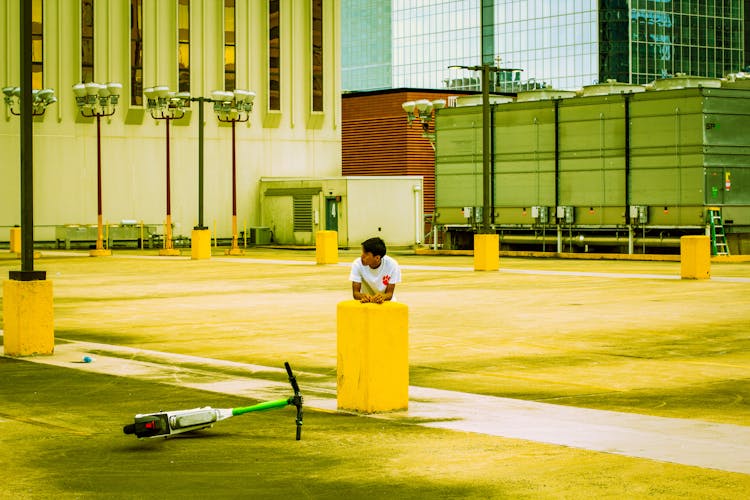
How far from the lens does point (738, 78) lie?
4144 centimetres

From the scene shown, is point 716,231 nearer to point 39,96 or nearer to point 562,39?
point 39,96

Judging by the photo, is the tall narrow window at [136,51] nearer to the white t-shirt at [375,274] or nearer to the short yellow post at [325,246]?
the short yellow post at [325,246]

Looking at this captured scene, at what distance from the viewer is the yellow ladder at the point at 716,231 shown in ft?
128

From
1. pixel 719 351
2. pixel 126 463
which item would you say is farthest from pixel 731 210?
pixel 126 463

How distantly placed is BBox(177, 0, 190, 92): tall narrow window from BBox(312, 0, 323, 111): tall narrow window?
6.75 m

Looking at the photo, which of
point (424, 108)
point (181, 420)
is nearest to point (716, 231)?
point (424, 108)

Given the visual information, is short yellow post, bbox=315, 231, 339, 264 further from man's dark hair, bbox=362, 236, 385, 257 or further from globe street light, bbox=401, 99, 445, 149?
man's dark hair, bbox=362, 236, 385, 257

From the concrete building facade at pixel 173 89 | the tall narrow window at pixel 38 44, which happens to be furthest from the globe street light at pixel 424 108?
the tall narrow window at pixel 38 44

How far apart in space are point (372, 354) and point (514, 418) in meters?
1.32

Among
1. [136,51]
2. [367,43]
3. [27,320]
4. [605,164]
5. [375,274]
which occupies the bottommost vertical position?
[27,320]

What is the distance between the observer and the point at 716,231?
1553 inches

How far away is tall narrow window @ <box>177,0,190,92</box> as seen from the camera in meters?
58.5

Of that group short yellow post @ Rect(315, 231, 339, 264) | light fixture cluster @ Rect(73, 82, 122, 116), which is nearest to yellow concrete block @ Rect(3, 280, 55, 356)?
short yellow post @ Rect(315, 231, 339, 264)

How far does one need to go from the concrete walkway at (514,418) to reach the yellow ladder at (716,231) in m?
27.6
